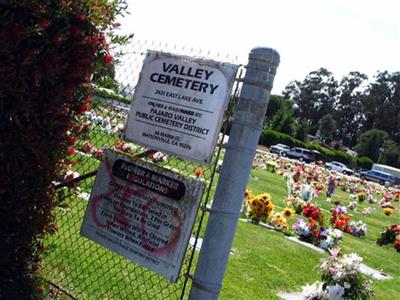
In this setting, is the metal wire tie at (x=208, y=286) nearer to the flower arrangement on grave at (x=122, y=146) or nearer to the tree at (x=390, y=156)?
the flower arrangement on grave at (x=122, y=146)

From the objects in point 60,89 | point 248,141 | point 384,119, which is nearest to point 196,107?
point 248,141

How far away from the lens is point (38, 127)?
3.93 metres

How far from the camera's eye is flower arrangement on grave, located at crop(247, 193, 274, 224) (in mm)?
11281

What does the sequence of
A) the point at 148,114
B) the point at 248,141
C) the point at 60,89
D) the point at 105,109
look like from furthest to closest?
the point at 105,109 < the point at 60,89 < the point at 148,114 < the point at 248,141

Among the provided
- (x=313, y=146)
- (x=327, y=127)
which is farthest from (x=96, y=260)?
(x=327, y=127)

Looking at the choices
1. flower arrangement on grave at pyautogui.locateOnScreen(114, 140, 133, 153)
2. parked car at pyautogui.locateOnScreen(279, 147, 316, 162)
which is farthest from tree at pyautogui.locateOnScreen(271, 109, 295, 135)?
flower arrangement on grave at pyautogui.locateOnScreen(114, 140, 133, 153)

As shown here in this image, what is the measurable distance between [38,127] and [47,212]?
0.75 m

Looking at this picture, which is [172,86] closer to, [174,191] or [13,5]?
[174,191]

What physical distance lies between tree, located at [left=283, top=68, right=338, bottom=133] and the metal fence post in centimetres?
11201

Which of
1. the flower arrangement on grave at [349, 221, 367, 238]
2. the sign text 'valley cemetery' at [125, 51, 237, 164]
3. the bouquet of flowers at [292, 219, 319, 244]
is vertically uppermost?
the sign text 'valley cemetery' at [125, 51, 237, 164]

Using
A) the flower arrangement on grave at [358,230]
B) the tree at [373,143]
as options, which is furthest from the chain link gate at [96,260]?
the tree at [373,143]

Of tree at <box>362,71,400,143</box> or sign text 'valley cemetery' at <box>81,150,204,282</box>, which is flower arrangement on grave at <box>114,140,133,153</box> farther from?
tree at <box>362,71,400,143</box>

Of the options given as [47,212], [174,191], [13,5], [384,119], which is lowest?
[47,212]

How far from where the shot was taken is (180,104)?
3.46 meters
